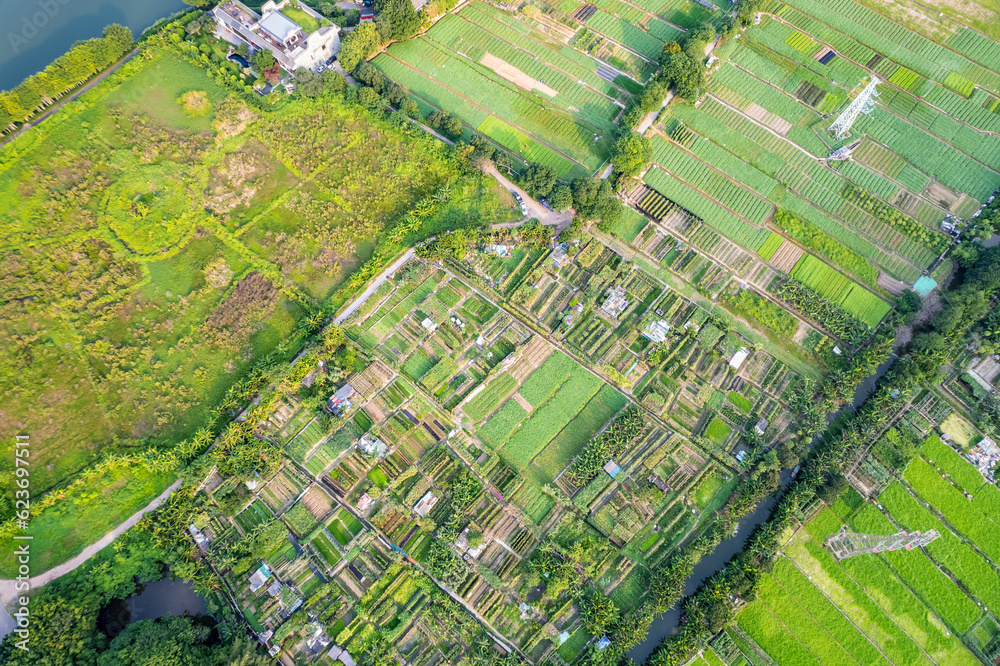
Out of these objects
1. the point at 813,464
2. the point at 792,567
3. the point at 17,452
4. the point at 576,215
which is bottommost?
the point at 17,452

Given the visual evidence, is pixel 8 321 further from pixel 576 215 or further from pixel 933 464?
pixel 933 464

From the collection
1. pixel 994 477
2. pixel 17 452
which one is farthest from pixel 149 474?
pixel 994 477

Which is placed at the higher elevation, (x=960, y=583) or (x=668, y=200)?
(x=668, y=200)

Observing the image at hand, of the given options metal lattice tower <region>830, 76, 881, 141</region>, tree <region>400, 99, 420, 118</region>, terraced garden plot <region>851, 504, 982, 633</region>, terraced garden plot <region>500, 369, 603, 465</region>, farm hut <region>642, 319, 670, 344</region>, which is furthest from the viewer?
tree <region>400, 99, 420, 118</region>

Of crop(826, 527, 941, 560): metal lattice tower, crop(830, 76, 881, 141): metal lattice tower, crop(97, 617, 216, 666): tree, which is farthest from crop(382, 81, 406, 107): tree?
crop(826, 527, 941, 560): metal lattice tower

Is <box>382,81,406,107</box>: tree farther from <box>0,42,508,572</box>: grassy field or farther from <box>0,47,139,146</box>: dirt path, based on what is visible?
<box>0,47,139,146</box>: dirt path

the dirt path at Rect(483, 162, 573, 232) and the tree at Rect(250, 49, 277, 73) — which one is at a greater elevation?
the dirt path at Rect(483, 162, 573, 232)
